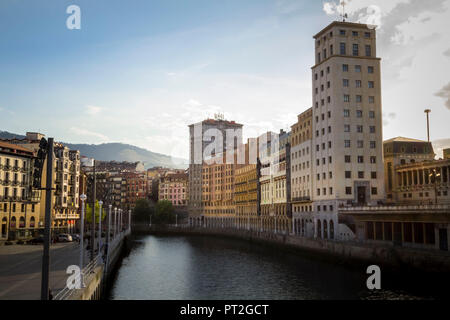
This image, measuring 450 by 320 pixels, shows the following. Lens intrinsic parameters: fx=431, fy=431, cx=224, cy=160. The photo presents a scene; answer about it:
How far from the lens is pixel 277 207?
130 metres

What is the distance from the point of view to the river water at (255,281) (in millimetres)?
48781

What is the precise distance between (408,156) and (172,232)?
120 meters

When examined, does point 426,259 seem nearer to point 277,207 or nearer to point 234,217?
point 277,207

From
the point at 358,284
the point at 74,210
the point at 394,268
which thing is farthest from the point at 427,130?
the point at 74,210

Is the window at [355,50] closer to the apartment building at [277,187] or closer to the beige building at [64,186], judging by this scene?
the apartment building at [277,187]

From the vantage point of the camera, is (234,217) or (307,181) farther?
(234,217)

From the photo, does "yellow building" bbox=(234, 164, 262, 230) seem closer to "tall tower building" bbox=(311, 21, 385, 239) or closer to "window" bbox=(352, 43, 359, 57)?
"tall tower building" bbox=(311, 21, 385, 239)

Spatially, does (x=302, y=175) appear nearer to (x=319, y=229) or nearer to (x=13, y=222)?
(x=319, y=229)

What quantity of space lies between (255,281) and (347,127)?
48.7 metres

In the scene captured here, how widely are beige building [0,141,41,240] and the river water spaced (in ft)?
112

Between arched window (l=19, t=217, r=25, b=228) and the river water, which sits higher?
arched window (l=19, t=217, r=25, b=228)

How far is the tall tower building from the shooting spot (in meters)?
94.1

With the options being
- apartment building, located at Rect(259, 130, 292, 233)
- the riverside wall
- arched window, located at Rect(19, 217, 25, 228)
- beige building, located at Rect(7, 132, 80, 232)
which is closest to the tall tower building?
the riverside wall

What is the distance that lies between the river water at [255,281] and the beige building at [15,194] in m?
34.1
